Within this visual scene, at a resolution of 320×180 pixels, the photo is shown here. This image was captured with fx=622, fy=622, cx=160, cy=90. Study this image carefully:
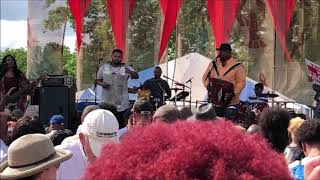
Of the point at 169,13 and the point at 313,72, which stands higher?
the point at 169,13

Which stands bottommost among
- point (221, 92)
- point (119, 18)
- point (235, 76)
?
point (221, 92)

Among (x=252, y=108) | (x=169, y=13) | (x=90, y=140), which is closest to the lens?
(x=90, y=140)

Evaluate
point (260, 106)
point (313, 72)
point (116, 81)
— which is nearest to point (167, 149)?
point (116, 81)

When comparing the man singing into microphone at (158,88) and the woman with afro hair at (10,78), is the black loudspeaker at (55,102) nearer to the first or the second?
the woman with afro hair at (10,78)

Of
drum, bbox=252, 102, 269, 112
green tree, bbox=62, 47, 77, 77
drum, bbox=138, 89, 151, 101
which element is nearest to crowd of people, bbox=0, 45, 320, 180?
drum, bbox=138, 89, 151, 101

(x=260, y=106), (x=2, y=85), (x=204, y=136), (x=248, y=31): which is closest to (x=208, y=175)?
(x=204, y=136)

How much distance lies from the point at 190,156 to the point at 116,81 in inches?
341

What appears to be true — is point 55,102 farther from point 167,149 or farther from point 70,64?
point 70,64

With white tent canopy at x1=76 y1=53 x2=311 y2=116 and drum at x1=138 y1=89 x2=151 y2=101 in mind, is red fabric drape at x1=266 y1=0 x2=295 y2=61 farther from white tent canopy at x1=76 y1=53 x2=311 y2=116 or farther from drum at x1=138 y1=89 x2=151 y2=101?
drum at x1=138 y1=89 x2=151 y2=101

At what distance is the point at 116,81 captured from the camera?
32.5 feet

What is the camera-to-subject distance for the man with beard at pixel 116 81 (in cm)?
986

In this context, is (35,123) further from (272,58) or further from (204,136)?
(272,58)

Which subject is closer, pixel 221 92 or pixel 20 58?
pixel 221 92

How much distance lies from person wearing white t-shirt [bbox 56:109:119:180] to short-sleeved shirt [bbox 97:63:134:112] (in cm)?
624
